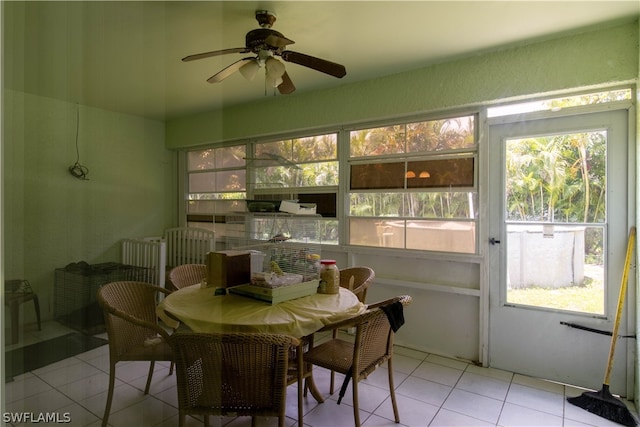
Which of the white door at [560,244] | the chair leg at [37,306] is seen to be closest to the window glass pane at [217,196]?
the white door at [560,244]

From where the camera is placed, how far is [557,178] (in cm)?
251

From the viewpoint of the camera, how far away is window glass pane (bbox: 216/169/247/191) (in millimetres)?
4250

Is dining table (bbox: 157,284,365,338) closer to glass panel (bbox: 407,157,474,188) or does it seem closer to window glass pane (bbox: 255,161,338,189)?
glass panel (bbox: 407,157,474,188)

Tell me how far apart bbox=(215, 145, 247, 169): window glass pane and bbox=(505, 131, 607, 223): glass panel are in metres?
2.91

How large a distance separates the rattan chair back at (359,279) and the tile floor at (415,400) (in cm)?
67

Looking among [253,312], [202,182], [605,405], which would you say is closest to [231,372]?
[253,312]

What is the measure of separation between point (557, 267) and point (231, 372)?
7.91 ft

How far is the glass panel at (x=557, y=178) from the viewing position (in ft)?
7.80

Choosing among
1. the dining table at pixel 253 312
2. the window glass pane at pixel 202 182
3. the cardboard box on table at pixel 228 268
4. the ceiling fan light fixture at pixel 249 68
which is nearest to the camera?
the dining table at pixel 253 312

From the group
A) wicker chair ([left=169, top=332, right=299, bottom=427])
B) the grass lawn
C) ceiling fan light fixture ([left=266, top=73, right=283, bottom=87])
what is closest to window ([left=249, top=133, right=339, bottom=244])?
ceiling fan light fixture ([left=266, top=73, right=283, bottom=87])

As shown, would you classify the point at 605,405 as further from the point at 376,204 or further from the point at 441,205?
the point at 376,204

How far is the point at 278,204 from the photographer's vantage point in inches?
84.0

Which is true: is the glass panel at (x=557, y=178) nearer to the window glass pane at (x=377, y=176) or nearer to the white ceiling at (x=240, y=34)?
the white ceiling at (x=240, y=34)

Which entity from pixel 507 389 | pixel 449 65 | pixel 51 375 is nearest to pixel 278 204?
pixel 51 375
